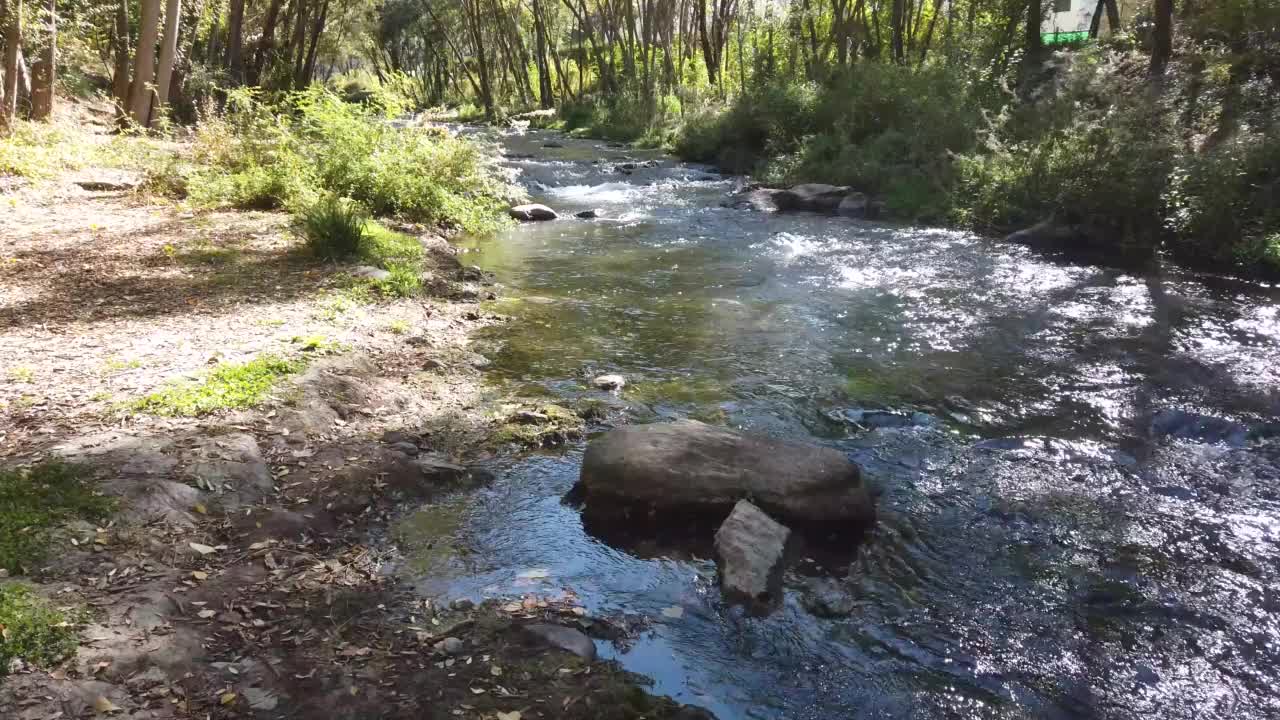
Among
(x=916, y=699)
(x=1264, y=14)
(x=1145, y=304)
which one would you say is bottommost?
(x=916, y=699)

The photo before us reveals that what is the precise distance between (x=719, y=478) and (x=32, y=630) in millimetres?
3634

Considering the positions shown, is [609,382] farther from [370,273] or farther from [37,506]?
[37,506]

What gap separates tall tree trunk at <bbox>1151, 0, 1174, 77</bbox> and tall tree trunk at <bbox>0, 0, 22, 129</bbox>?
22848 mm

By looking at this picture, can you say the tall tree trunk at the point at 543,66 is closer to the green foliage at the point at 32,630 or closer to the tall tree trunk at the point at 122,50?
the tall tree trunk at the point at 122,50

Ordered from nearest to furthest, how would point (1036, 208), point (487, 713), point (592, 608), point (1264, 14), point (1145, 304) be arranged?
1. point (487, 713)
2. point (592, 608)
3. point (1145, 304)
4. point (1036, 208)
5. point (1264, 14)

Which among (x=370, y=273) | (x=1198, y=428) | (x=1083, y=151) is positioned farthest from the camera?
(x=1083, y=151)

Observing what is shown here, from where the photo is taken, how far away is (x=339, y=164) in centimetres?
1355

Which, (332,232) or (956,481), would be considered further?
(332,232)

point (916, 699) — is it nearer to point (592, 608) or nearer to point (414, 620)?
point (592, 608)

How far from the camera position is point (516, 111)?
60.3 meters

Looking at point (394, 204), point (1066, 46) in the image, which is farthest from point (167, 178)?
point (1066, 46)

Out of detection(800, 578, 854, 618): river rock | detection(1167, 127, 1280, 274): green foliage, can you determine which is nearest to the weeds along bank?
detection(1167, 127, 1280, 274): green foliage

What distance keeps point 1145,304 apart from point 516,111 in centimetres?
5468

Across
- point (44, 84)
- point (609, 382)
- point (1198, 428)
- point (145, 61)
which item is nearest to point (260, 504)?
point (609, 382)
